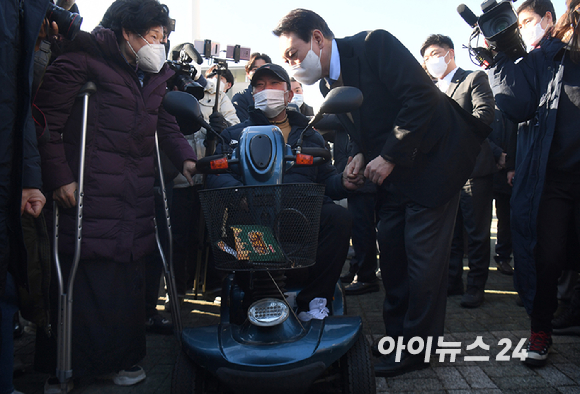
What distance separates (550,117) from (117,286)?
270 centimetres

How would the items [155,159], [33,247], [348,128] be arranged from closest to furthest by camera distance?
[33,247]
[348,128]
[155,159]

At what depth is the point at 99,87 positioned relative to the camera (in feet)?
7.85

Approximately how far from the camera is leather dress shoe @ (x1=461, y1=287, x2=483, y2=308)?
3.61 m

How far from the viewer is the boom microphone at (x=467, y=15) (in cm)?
276

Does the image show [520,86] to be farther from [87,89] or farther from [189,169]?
[87,89]

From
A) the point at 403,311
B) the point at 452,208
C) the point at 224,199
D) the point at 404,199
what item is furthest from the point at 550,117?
the point at 224,199

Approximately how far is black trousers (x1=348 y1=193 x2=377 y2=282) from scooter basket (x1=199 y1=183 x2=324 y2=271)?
2630 mm

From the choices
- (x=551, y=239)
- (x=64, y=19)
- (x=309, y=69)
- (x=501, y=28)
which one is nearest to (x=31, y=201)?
(x=64, y=19)

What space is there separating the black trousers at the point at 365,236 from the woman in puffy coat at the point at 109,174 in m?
2.34

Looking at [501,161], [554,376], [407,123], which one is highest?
[407,123]

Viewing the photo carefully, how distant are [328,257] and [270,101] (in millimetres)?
1317

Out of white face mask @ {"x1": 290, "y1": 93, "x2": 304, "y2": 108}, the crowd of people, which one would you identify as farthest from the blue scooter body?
white face mask @ {"x1": 290, "y1": 93, "x2": 304, "y2": 108}

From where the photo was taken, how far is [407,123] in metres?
2.25

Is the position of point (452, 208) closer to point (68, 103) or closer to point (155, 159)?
point (155, 159)
